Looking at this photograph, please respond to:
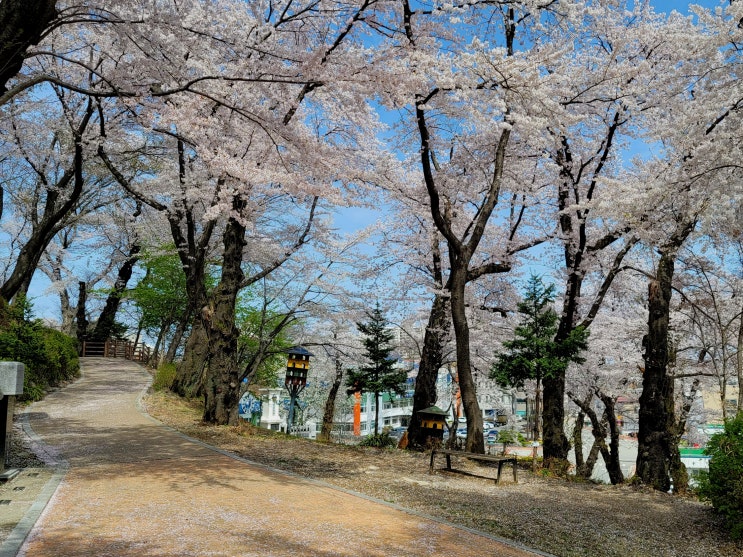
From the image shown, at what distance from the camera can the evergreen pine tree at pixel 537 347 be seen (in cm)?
1209

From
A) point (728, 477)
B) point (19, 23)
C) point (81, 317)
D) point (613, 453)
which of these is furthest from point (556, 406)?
point (81, 317)

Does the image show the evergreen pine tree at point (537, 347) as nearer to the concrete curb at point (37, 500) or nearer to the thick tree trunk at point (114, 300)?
the concrete curb at point (37, 500)

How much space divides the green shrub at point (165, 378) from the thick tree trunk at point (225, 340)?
764 cm

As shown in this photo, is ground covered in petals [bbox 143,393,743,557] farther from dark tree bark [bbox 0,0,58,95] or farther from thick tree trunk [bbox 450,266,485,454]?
dark tree bark [bbox 0,0,58,95]

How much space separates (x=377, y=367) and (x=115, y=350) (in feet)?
73.9

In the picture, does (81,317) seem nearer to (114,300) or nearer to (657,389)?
(114,300)

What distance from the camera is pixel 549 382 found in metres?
12.8

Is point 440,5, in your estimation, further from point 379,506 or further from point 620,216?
point 379,506

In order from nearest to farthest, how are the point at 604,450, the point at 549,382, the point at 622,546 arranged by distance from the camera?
the point at 622,546, the point at 549,382, the point at 604,450

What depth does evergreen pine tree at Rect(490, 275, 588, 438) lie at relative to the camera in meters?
12.1

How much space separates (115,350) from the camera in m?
36.1

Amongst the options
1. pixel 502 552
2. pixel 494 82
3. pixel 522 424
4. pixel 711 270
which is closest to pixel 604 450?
pixel 711 270

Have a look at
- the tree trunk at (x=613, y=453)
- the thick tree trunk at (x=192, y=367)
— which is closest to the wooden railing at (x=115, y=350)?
the thick tree trunk at (x=192, y=367)

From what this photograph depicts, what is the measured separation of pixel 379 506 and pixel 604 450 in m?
13.9
